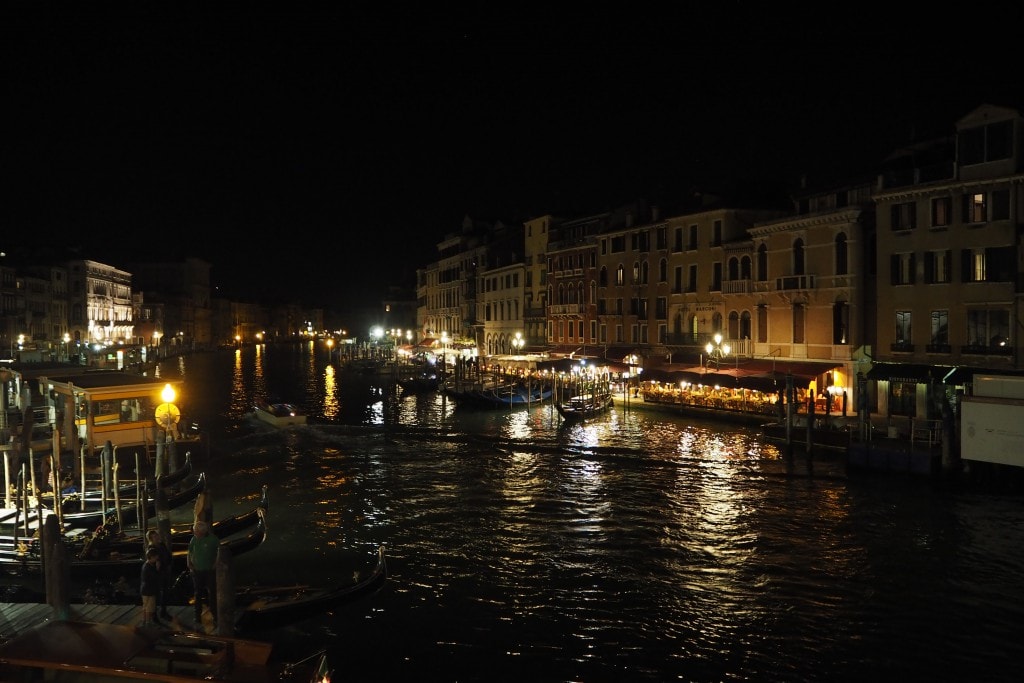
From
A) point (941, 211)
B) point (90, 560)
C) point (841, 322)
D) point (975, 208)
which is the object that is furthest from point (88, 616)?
point (841, 322)

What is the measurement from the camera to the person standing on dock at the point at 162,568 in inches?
Result: 438

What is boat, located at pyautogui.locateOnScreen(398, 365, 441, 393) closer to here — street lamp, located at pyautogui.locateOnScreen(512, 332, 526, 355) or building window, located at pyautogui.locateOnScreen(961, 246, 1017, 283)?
street lamp, located at pyautogui.locateOnScreen(512, 332, 526, 355)

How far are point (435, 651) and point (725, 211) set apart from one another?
31420mm

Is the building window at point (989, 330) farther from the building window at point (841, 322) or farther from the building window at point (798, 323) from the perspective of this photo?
the building window at point (798, 323)

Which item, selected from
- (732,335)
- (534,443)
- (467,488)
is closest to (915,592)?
(467,488)

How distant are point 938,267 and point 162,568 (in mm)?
26516

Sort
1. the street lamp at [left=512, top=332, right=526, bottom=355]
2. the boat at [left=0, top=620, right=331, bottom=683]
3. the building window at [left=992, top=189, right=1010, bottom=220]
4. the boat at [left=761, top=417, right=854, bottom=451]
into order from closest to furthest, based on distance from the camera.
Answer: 1. the boat at [left=0, top=620, right=331, bottom=683]
2. the building window at [left=992, top=189, right=1010, bottom=220]
3. the boat at [left=761, top=417, right=854, bottom=451]
4. the street lamp at [left=512, top=332, right=526, bottom=355]

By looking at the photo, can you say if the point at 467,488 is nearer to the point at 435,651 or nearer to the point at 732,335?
the point at 435,651

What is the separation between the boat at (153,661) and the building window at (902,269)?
87.0 feet

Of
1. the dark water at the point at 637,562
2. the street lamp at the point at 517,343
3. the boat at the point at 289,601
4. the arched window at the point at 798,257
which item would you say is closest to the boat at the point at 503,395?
the dark water at the point at 637,562

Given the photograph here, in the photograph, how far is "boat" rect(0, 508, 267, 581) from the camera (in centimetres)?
1437

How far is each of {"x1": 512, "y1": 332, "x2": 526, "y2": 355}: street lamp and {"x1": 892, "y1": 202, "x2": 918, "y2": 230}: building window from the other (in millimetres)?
33349

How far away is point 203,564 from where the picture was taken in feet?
37.9

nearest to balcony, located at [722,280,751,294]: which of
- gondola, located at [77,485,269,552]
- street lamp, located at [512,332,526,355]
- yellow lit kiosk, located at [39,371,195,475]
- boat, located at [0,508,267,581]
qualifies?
street lamp, located at [512,332,526,355]
